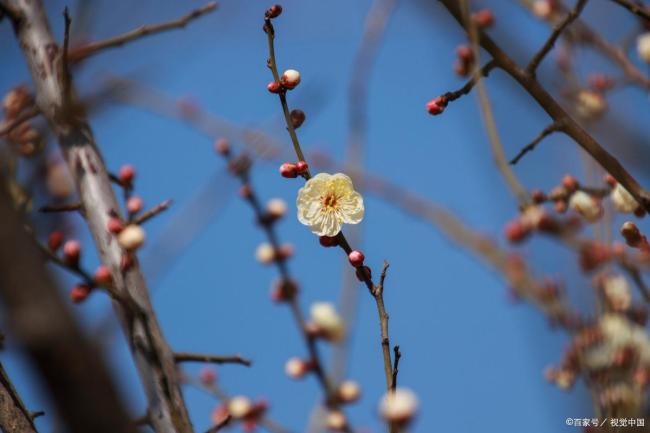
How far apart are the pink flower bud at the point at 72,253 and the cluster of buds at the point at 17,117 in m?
0.33

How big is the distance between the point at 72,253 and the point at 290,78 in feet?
1.87

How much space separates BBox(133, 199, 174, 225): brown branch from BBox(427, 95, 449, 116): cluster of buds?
62cm

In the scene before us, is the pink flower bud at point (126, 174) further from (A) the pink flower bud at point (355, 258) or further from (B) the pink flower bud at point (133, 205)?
(A) the pink flower bud at point (355, 258)

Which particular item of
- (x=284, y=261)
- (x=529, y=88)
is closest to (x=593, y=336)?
(x=529, y=88)

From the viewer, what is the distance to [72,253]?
5.45 feet

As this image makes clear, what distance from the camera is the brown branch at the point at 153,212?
1772 millimetres

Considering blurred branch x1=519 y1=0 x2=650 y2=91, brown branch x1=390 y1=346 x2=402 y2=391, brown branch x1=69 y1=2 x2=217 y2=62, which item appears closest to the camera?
brown branch x1=390 y1=346 x2=402 y2=391

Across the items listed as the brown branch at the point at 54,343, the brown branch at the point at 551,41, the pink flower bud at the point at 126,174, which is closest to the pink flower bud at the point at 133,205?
the pink flower bud at the point at 126,174

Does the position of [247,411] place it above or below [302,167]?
below

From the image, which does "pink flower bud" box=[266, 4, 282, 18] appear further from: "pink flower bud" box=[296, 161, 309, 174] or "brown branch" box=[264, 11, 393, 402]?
"pink flower bud" box=[296, 161, 309, 174]

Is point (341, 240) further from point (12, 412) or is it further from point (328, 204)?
point (12, 412)

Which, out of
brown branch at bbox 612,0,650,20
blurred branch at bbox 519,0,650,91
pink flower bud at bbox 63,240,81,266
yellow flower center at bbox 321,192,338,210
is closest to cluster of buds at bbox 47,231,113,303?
pink flower bud at bbox 63,240,81,266

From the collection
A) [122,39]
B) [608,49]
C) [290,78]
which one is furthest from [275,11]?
[608,49]

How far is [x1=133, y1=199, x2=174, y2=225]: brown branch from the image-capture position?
1.77m
